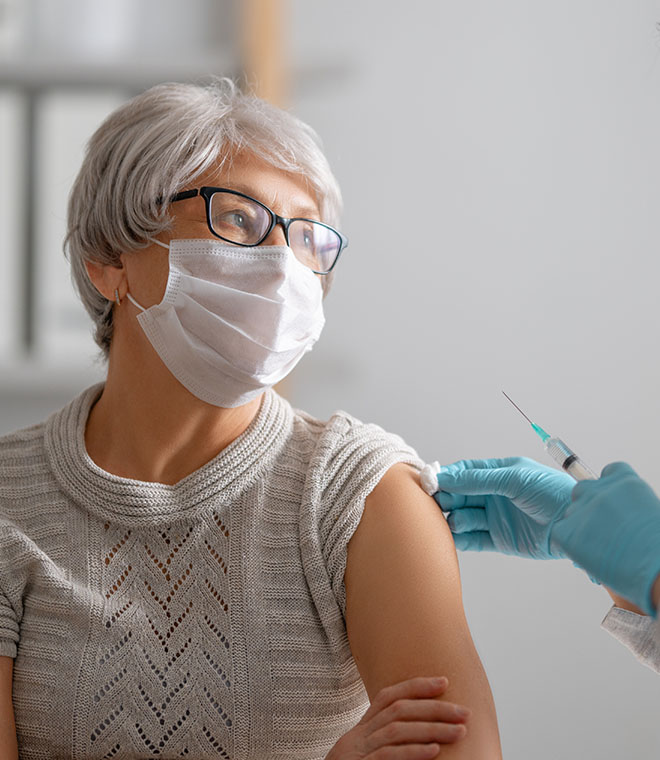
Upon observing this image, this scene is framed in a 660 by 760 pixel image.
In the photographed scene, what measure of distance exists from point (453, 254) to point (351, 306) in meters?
0.32

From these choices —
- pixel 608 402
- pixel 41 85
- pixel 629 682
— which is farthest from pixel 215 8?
pixel 629 682

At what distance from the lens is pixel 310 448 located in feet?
5.20

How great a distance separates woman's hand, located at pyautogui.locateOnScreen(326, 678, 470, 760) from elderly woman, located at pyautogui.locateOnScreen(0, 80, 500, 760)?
0.20 ft

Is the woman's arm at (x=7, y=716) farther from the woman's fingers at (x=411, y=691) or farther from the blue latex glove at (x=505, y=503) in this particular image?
the blue latex glove at (x=505, y=503)

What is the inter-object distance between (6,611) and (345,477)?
2.06 ft

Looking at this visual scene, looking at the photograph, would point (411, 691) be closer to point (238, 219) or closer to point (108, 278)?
point (238, 219)

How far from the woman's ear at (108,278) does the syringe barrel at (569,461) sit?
840 millimetres

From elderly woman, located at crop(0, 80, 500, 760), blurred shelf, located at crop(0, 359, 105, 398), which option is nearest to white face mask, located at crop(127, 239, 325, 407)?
elderly woman, located at crop(0, 80, 500, 760)

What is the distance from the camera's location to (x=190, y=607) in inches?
56.9

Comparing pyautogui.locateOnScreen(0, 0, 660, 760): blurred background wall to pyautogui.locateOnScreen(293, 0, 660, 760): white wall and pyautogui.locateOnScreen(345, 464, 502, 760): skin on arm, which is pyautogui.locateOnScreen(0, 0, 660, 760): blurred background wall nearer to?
pyautogui.locateOnScreen(293, 0, 660, 760): white wall

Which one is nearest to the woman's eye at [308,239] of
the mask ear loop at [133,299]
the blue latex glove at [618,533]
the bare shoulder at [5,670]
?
the mask ear loop at [133,299]

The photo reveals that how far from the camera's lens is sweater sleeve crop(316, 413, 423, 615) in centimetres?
142

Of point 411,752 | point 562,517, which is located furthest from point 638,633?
point 411,752

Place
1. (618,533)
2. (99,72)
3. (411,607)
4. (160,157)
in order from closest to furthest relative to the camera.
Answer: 1. (618,533)
2. (411,607)
3. (160,157)
4. (99,72)
